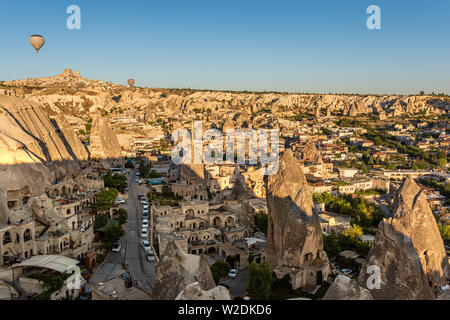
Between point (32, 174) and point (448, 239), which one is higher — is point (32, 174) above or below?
above

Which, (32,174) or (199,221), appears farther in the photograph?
(199,221)

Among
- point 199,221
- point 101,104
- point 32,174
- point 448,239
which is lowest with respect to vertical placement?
point 448,239

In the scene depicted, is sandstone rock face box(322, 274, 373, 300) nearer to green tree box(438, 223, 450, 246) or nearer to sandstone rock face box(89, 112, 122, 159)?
green tree box(438, 223, 450, 246)

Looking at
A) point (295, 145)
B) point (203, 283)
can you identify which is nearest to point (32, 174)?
point (203, 283)

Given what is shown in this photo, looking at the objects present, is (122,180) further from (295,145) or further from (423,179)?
(295,145)

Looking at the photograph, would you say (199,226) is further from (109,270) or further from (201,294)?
(201,294)

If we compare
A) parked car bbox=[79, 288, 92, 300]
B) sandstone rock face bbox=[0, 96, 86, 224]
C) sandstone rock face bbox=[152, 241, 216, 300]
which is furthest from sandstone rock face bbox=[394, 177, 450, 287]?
sandstone rock face bbox=[0, 96, 86, 224]
